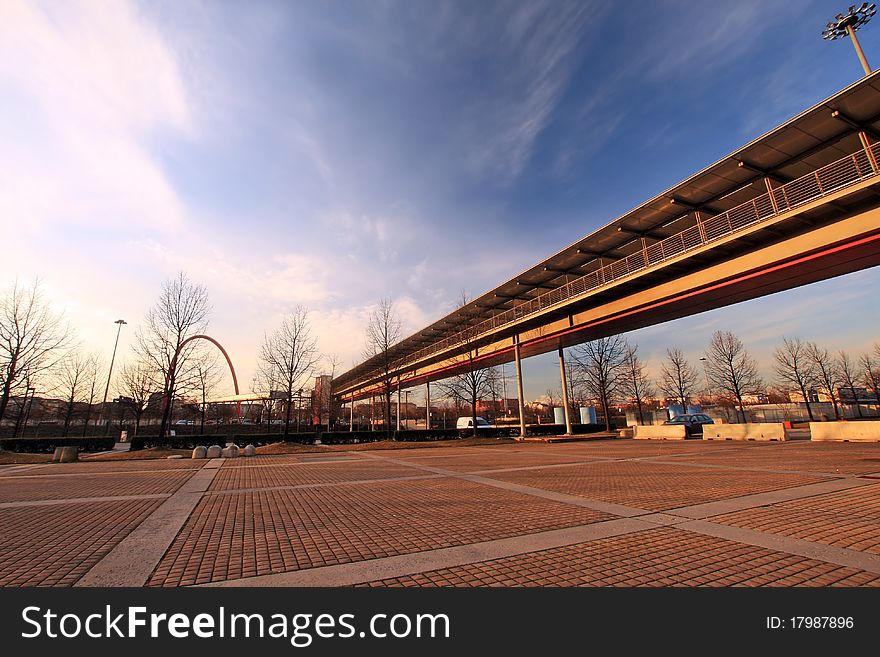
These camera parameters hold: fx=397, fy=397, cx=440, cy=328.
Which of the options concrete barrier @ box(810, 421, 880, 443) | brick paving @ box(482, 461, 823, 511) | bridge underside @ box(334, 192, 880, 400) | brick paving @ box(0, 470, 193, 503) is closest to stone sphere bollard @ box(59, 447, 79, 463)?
brick paving @ box(0, 470, 193, 503)

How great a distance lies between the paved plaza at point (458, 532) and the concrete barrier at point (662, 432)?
2073 centimetres

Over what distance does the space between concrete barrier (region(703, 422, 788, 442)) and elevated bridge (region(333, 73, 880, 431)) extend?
802 centimetres

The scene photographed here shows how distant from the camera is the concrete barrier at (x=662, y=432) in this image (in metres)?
29.5

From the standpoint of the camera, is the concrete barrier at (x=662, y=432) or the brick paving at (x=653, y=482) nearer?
the brick paving at (x=653, y=482)

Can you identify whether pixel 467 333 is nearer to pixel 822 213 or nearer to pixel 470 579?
pixel 822 213

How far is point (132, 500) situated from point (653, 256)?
28289 mm

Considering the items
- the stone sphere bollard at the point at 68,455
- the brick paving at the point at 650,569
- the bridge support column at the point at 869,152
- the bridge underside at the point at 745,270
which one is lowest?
the brick paving at the point at 650,569

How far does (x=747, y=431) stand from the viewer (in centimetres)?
2588

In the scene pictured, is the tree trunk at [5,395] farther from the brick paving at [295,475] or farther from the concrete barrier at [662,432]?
the concrete barrier at [662,432]

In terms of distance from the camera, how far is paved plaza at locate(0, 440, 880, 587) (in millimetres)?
3875

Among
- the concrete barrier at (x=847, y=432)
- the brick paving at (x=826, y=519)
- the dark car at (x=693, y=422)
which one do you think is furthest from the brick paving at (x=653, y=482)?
the dark car at (x=693, y=422)

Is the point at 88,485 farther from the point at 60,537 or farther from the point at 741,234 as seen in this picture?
the point at 741,234

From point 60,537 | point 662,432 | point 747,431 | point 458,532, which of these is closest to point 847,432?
point 747,431
